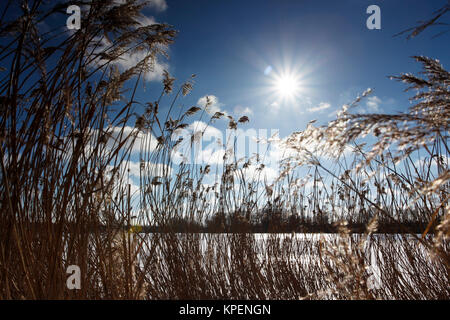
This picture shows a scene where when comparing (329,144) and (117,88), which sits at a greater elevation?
(117,88)

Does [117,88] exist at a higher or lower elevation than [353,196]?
higher

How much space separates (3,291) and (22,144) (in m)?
0.64
